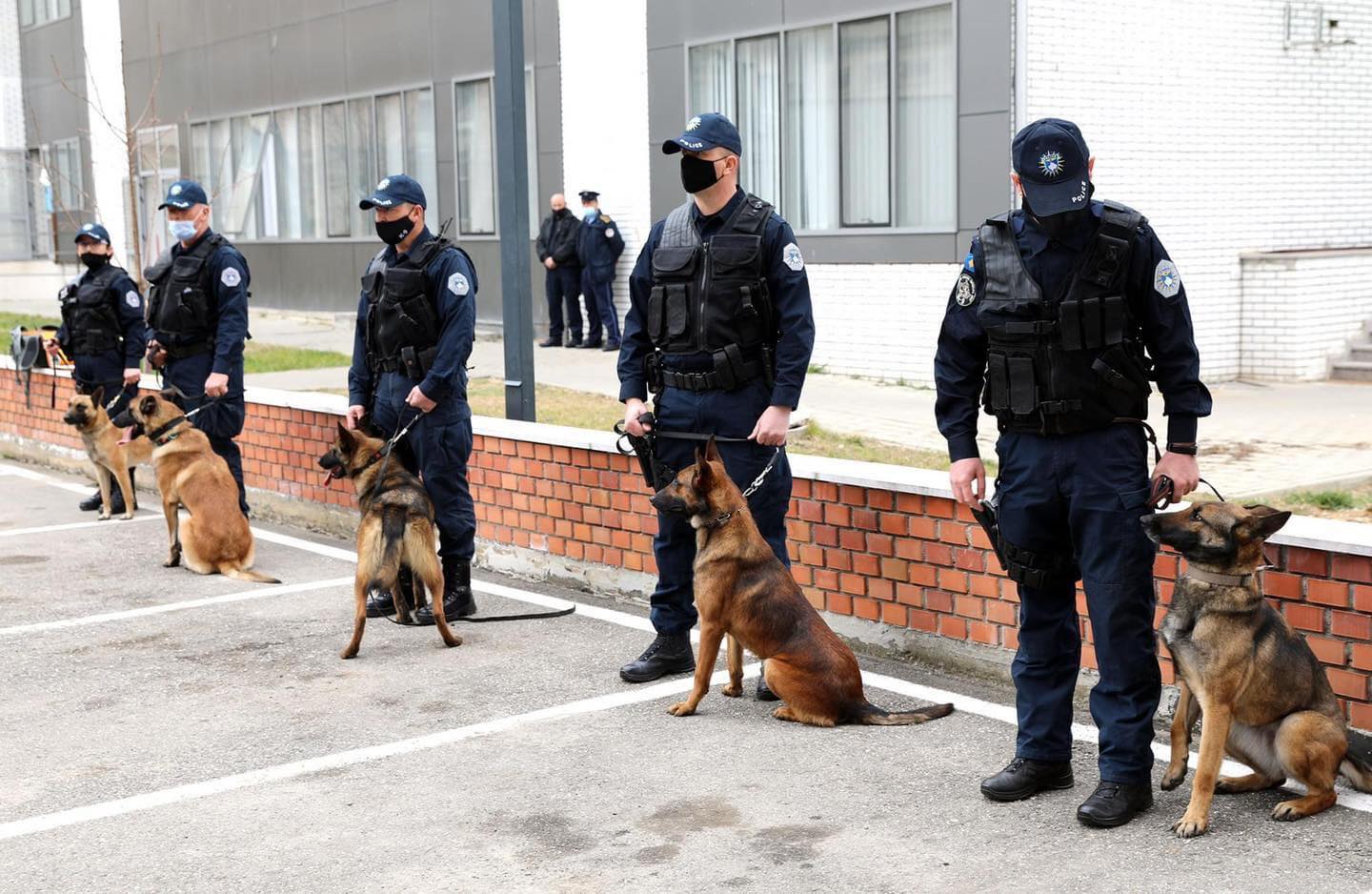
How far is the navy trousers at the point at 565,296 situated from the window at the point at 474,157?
220 centimetres

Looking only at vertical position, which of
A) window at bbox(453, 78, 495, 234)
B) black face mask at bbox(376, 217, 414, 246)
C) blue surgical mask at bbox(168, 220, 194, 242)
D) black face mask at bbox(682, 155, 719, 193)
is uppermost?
window at bbox(453, 78, 495, 234)

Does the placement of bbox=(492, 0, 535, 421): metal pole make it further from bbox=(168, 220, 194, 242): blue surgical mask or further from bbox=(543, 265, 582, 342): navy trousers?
bbox=(543, 265, 582, 342): navy trousers

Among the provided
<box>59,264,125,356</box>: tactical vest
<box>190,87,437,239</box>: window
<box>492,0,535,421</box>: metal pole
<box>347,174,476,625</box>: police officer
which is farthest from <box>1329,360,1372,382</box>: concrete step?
<box>190,87,437,239</box>: window

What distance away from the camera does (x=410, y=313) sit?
270 inches

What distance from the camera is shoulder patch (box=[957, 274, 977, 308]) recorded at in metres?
4.40

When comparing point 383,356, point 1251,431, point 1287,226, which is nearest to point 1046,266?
point 383,356

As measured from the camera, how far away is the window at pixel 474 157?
2000cm

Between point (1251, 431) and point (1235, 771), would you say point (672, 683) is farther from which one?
point (1251, 431)

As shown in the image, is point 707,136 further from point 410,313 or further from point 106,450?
point 106,450

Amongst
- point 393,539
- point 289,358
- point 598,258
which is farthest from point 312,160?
point 393,539

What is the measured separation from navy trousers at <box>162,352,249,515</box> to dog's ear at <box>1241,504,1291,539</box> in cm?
618

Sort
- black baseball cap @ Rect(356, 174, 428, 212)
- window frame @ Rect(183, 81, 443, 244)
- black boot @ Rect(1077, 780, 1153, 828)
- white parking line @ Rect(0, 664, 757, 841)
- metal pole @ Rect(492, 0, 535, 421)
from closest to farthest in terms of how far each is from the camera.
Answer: black boot @ Rect(1077, 780, 1153, 828) → white parking line @ Rect(0, 664, 757, 841) → black baseball cap @ Rect(356, 174, 428, 212) → metal pole @ Rect(492, 0, 535, 421) → window frame @ Rect(183, 81, 443, 244)

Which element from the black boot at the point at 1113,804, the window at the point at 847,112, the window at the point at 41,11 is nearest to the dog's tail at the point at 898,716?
the black boot at the point at 1113,804

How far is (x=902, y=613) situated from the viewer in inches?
233
